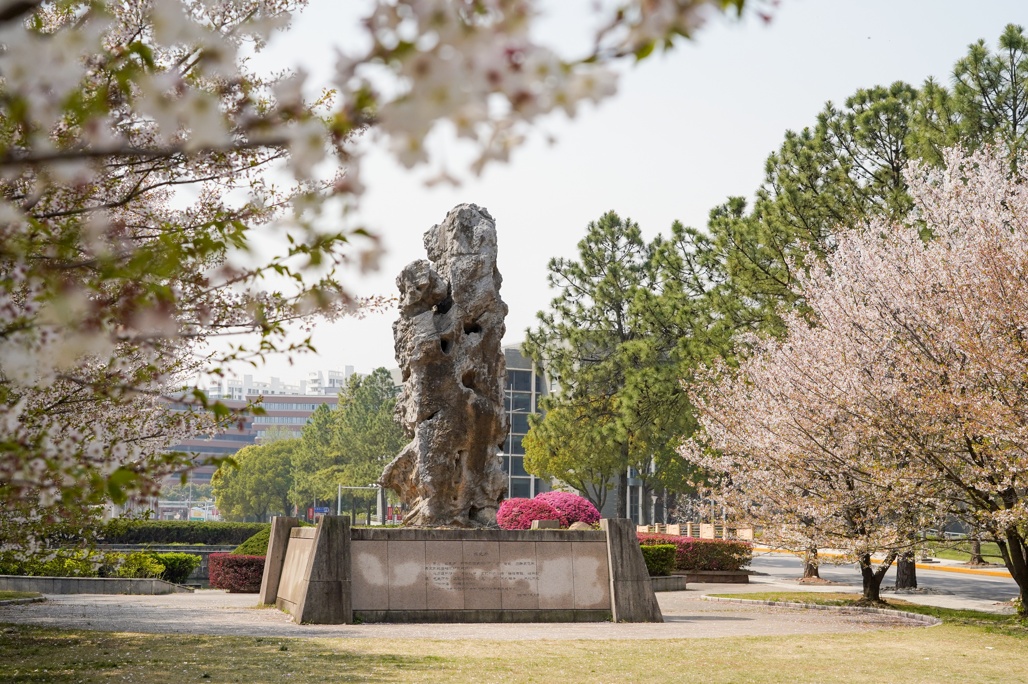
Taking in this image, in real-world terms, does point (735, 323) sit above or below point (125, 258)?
above

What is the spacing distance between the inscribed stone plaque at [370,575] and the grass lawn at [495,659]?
2.70m

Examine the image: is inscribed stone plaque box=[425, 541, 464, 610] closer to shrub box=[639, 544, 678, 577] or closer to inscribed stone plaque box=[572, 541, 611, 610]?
inscribed stone plaque box=[572, 541, 611, 610]

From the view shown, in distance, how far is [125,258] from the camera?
4125 millimetres

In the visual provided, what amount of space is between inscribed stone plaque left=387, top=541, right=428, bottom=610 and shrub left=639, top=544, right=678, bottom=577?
11797 millimetres

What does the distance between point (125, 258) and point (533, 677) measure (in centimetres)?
619

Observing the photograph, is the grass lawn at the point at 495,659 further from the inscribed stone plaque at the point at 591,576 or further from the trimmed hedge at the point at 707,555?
the trimmed hedge at the point at 707,555

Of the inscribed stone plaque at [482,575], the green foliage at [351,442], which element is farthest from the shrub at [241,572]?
the green foliage at [351,442]

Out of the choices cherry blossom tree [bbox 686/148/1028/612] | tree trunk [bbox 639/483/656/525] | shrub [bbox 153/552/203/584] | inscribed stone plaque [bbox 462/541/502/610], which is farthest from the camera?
tree trunk [bbox 639/483/656/525]

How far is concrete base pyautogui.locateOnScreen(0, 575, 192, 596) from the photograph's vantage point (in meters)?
20.6

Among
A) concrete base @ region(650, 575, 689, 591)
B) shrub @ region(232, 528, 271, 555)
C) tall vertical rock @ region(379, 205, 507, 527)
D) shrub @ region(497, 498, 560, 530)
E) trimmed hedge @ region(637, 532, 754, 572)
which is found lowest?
concrete base @ region(650, 575, 689, 591)

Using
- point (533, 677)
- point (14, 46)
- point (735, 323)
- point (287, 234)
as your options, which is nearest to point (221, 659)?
point (533, 677)

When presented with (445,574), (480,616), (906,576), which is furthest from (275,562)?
(906,576)

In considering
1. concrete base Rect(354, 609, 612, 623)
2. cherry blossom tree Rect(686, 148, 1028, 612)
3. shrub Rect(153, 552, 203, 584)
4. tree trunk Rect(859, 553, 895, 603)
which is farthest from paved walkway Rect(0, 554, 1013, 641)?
shrub Rect(153, 552, 203, 584)

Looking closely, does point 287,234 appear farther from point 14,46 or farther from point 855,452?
point 855,452
